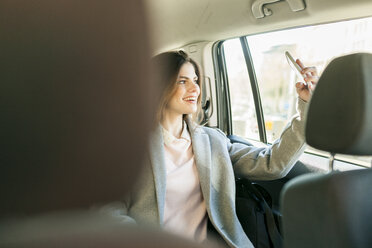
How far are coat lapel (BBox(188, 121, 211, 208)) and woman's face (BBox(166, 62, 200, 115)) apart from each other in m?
0.12

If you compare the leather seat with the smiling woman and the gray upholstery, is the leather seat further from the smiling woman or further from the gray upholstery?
the smiling woman

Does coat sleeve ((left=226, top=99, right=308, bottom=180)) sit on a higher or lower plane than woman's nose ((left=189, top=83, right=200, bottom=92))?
lower

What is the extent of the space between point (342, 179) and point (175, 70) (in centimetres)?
96

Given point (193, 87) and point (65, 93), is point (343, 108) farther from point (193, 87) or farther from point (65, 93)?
point (193, 87)

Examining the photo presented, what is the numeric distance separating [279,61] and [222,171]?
1.02 meters

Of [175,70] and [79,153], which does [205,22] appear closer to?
[175,70]

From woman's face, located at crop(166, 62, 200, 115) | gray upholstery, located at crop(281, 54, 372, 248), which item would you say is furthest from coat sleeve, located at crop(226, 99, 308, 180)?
gray upholstery, located at crop(281, 54, 372, 248)

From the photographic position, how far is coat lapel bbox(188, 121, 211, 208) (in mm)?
1472

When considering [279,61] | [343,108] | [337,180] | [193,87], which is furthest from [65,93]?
[279,61]

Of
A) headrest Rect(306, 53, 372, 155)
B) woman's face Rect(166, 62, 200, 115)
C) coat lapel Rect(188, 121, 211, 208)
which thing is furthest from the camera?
woman's face Rect(166, 62, 200, 115)

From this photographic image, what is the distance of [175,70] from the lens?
1.64 meters

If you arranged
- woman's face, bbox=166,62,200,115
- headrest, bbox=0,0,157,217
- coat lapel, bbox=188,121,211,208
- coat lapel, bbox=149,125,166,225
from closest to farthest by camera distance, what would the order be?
headrest, bbox=0,0,157,217, coat lapel, bbox=149,125,166,225, coat lapel, bbox=188,121,211,208, woman's face, bbox=166,62,200,115

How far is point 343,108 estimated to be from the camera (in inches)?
32.7

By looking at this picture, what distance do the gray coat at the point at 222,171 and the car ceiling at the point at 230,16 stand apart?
50 cm
